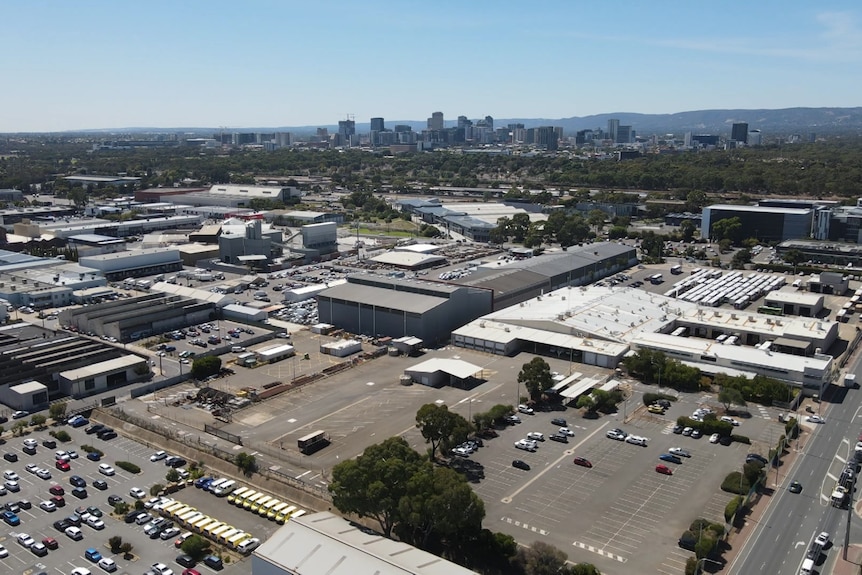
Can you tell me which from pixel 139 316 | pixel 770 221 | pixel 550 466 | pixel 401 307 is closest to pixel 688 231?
pixel 770 221

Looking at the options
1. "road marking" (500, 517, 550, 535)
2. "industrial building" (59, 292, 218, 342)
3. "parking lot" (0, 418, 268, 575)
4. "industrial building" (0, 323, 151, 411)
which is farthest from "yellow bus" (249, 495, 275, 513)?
"industrial building" (59, 292, 218, 342)

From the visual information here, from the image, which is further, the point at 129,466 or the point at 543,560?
the point at 129,466

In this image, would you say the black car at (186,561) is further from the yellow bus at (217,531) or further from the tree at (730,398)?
the tree at (730,398)

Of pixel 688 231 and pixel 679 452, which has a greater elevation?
pixel 688 231

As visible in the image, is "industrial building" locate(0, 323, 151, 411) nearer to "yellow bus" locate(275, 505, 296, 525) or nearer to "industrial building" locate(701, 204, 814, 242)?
"yellow bus" locate(275, 505, 296, 525)

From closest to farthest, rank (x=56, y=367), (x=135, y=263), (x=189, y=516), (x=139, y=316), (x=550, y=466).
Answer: (x=189, y=516)
(x=550, y=466)
(x=56, y=367)
(x=139, y=316)
(x=135, y=263)

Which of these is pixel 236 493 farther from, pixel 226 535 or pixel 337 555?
pixel 337 555

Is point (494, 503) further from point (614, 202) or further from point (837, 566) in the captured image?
point (614, 202)
